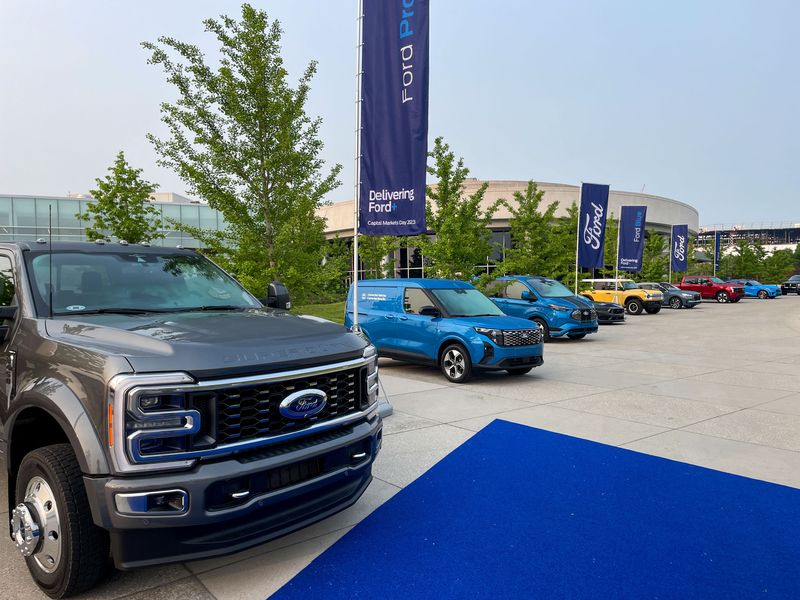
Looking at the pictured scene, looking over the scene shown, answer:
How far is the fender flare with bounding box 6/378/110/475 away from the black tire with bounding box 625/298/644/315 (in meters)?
27.8

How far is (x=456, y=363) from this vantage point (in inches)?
379

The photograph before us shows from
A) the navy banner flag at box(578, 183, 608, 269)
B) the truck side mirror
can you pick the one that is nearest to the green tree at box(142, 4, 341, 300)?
the truck side mirror

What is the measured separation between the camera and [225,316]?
3770 millimetres

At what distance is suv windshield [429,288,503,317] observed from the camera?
10.1 metres

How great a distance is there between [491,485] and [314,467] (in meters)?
2.09

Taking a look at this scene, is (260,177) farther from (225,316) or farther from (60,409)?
(60,409)

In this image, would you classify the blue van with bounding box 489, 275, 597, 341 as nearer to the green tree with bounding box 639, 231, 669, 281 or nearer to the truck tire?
the truck tire

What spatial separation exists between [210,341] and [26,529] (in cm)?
144

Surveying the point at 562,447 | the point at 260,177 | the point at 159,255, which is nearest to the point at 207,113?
the point at 260,177

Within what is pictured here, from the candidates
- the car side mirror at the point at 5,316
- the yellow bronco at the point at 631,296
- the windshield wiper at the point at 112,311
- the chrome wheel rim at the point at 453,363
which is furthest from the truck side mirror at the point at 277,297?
the yellow bronco at the point at 631,296

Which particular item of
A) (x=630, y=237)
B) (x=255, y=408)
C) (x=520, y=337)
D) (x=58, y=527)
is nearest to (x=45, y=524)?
(x=58, y=527)

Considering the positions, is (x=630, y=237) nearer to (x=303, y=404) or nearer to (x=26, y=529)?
(x=303, y=404)

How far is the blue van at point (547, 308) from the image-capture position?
1528 centimetres

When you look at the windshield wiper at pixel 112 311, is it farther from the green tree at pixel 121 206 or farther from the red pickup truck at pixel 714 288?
the red pickup truck at pixel 714 288
